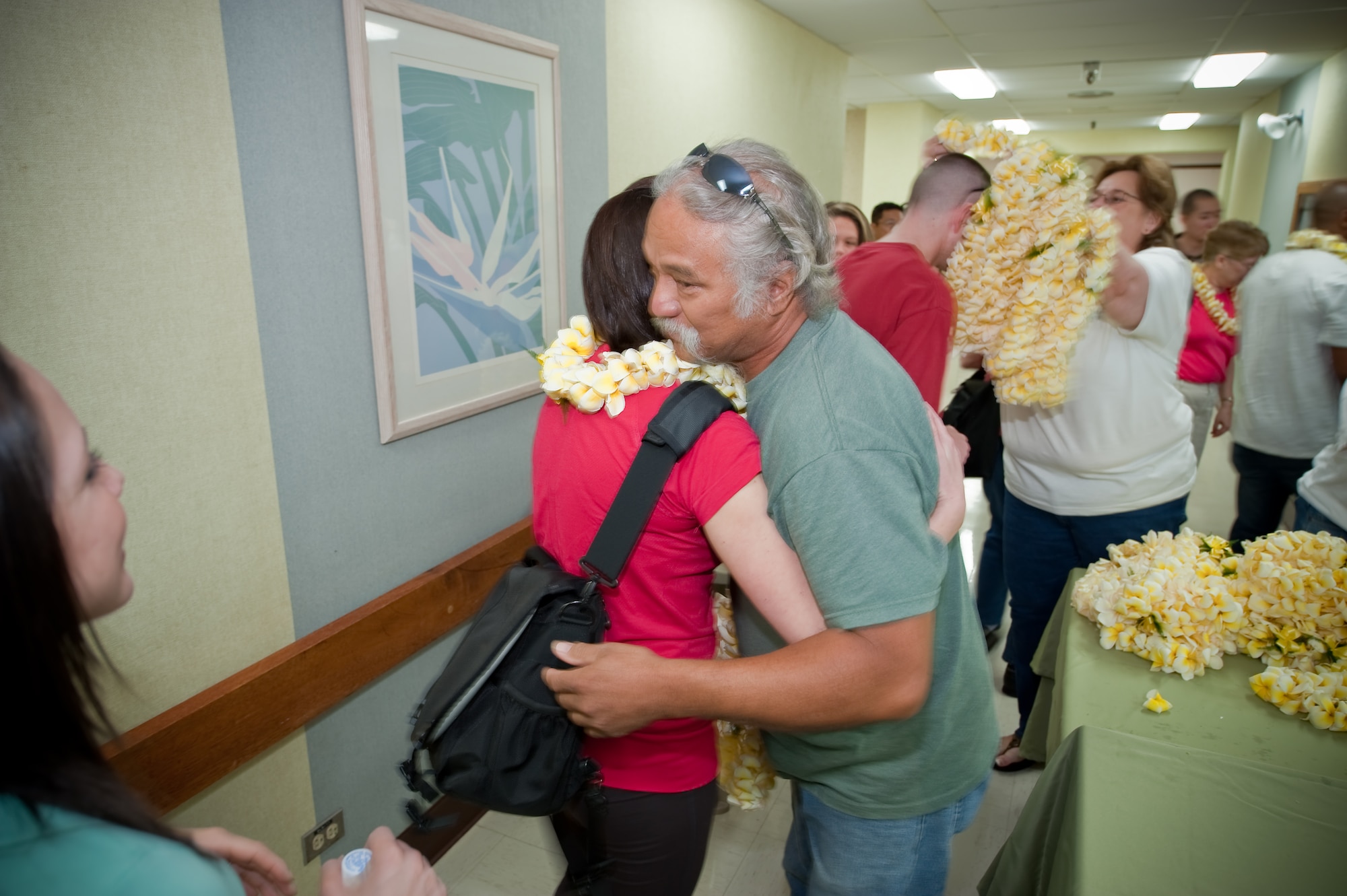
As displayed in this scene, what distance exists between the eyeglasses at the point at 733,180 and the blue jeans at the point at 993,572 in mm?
2752

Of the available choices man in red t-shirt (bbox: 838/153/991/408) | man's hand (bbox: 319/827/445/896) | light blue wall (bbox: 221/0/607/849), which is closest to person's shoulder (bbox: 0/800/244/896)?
man's hand (bbox: 319/827/445/896)

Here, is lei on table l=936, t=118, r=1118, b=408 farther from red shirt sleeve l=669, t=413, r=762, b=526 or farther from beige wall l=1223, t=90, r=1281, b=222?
beige wall l=1223, t=90, r=1281, b=222

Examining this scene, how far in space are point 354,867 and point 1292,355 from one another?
3442 mm

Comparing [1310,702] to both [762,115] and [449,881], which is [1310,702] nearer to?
[449,881]

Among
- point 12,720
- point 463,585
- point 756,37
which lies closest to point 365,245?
point 463,585

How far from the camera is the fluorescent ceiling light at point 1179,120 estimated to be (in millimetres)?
10539

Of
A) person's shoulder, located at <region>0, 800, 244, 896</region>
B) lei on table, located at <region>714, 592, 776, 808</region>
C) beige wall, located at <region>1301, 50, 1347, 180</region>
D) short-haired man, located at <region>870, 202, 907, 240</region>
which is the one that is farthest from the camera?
beige wall, located at <region>1301, 50, 1347, 180</region>

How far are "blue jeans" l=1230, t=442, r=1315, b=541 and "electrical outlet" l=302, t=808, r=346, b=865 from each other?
3.36m

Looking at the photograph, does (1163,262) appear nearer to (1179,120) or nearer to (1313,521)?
(1313,521)

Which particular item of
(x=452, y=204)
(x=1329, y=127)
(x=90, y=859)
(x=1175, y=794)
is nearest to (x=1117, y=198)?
(x=1175, y=794)

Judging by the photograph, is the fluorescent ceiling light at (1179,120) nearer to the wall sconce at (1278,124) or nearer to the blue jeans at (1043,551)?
the wall sconce at (1278,124)

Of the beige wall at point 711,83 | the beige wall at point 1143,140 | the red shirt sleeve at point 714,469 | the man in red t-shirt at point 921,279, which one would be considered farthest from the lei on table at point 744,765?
the beige wall at point 1143,140

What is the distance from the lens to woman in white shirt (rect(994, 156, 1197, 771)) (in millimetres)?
2117

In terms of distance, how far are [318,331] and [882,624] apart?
153 centimetres
